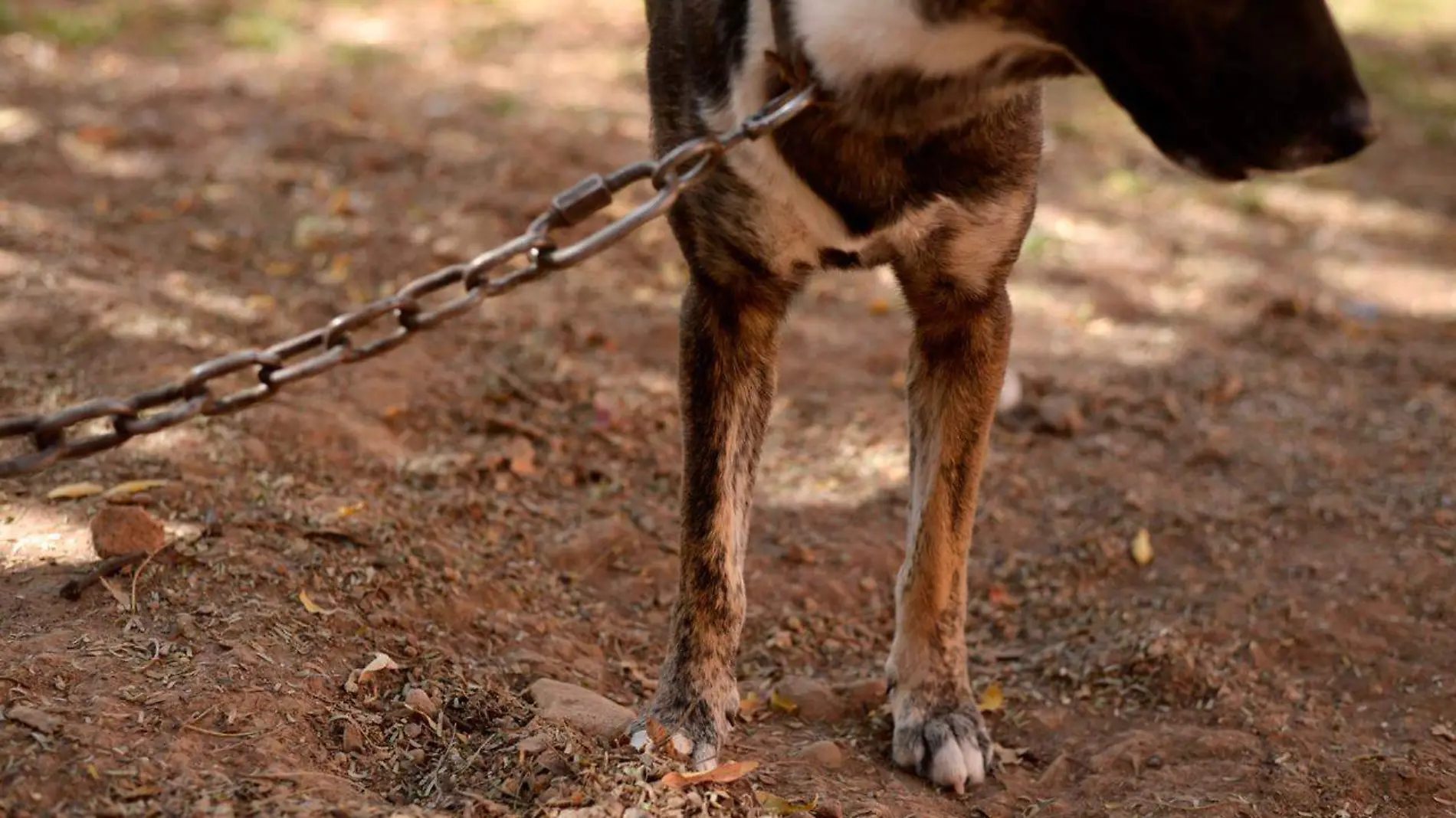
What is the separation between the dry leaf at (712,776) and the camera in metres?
2.64

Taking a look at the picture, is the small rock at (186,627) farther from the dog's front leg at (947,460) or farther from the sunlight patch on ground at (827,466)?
the sunlight patch on ground at (827,466)

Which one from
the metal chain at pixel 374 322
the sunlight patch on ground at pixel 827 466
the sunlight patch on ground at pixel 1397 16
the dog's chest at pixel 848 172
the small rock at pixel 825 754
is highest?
the metal chain at pixel 374 322

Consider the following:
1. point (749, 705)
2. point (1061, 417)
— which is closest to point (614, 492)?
point (749, 705)

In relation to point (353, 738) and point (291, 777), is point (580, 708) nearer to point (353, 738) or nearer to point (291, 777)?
point (353, 738)

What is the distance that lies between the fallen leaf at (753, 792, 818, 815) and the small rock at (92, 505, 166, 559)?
4.85 feet

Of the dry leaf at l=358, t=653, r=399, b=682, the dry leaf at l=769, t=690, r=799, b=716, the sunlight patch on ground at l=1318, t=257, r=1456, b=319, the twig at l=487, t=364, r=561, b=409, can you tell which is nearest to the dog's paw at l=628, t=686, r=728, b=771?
the dry leaf at l=769, t=690, r=799, b=716

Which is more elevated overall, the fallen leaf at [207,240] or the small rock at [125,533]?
the small rock at [125,533]

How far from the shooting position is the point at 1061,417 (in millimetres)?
4879

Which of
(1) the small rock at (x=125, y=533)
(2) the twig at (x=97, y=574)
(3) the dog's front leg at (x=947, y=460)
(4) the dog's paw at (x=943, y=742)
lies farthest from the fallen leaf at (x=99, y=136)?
(4) the dog's paw at (x=943, y=742)

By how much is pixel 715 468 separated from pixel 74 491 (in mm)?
1591

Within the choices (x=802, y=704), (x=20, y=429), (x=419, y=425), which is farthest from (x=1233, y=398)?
(x=20, y=429)

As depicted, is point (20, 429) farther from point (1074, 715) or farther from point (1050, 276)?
point (1050, 276)

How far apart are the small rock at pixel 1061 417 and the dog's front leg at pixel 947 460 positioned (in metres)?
1.66

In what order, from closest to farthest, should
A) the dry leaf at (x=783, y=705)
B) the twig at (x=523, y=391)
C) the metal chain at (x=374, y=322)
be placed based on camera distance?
the metal chain at (x=374, y=322), the dry leaf at (x=783, y=705), the twig at (x=523, y=391)
